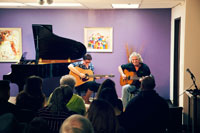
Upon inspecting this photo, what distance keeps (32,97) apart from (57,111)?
625mm

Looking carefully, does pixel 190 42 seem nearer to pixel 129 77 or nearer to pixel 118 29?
pixel 129 77

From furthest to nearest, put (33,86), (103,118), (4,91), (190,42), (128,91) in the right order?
(128,91) < (190,42) < (33,86) < (4,91) < (103,118)

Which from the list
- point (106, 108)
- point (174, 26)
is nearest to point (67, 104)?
point (106, 108)

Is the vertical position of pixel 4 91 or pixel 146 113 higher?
pixel 4 91

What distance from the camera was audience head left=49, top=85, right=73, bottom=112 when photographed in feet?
9.88

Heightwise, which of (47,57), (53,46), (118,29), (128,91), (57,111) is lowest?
(128,91)

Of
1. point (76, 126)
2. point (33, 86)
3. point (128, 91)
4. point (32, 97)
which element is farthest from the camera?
point (128, 91)

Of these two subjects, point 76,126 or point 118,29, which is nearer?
point 76,126

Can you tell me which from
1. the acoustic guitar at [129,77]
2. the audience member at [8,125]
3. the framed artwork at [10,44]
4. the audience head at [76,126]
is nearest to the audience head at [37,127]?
the audience head at [76,126]

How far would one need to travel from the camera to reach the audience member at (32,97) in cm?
341

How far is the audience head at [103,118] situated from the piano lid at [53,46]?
3.74m

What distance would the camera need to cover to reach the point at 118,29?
774 centimetres

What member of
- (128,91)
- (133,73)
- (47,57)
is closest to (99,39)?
(47,57)

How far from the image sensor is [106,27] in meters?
7.76
